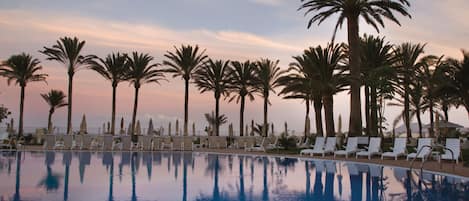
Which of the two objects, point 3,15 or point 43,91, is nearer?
point 3,15

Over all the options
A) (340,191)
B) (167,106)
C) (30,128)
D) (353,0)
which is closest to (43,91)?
(30,128)

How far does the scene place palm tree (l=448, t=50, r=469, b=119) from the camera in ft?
80.5

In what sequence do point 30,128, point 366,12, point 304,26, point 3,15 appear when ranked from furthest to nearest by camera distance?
1. point 30,128
2. point 304,26
3. point 366,12
4. point 3,15

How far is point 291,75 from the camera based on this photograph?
103 ft

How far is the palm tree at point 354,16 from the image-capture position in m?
24.0

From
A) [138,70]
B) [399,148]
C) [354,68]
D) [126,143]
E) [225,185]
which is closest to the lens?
[225,185]

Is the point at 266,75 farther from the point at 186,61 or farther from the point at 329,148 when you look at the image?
the point at 329,148

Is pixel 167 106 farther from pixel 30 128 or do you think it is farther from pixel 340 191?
pixel 340 191

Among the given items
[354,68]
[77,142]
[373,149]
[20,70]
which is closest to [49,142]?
[77,142]

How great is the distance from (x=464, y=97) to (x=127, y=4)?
61.0 ft

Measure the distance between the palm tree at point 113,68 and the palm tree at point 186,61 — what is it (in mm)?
3631

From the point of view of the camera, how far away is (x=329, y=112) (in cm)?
3053

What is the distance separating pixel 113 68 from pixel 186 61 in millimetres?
6025

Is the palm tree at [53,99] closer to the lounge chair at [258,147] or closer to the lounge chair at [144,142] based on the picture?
the lounge chair at [144,142]
